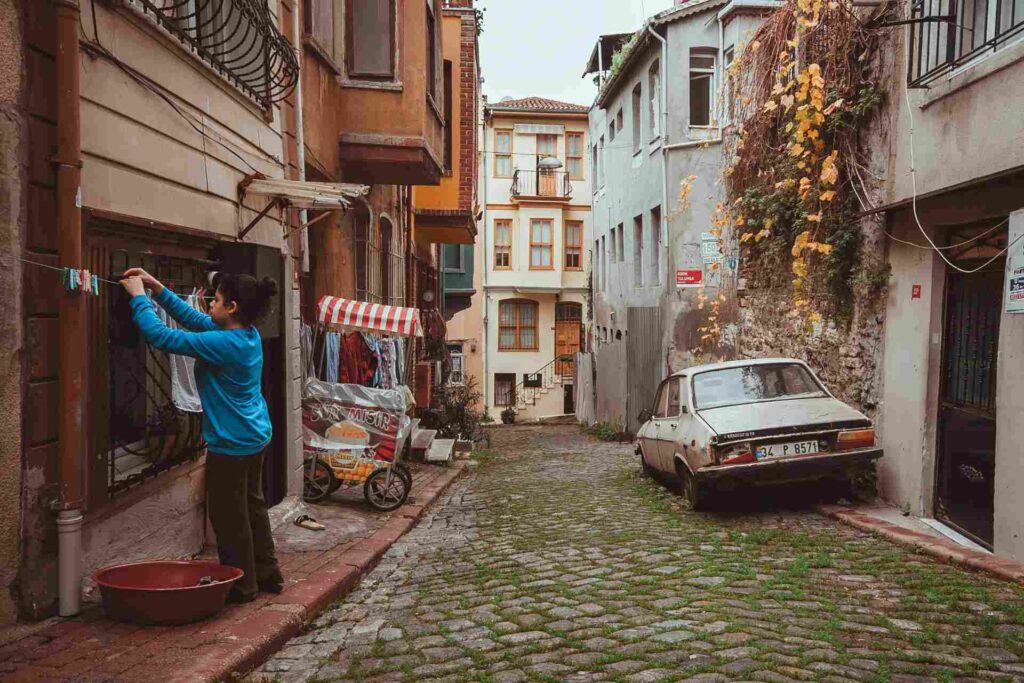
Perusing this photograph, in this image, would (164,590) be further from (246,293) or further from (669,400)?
(669,400)

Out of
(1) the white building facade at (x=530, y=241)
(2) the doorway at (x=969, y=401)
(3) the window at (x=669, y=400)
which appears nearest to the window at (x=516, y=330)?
(1) the white building facade at (x=530, y=241)

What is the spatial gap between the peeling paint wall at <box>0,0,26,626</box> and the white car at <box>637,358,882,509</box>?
6.04 metres

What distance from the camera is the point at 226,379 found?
5172 millimetres

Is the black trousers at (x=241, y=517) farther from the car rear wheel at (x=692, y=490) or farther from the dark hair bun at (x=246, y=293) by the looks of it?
the car rear wheel at (x=692, y=490)

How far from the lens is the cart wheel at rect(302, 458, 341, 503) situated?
9.15m

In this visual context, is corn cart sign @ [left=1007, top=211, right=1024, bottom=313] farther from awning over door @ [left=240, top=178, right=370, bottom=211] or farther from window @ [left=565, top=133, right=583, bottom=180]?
window @ [left=565, top=133, right=583, bottom=180]

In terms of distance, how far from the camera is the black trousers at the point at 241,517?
5.22m

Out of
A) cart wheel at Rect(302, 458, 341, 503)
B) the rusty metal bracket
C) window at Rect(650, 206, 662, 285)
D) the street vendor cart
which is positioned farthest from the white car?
window at Rect(650, 206, 662, 285)

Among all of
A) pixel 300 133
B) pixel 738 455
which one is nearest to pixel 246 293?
pixel 300 133

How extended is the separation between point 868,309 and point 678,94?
37.3 ft

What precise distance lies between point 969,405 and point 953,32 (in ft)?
10.6

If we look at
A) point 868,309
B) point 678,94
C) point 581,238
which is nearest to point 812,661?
point 868,309

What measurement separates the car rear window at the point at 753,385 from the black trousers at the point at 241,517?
5406 mm

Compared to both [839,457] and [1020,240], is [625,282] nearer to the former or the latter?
[839,457]
